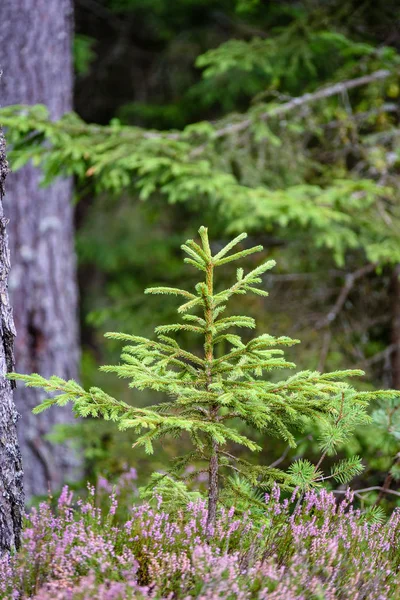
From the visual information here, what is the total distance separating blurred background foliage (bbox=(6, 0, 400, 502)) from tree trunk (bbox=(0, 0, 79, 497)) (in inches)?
22.7

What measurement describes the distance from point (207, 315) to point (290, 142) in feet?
12.1

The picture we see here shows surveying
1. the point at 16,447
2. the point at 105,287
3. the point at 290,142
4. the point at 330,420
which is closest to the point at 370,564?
the point at 330,420

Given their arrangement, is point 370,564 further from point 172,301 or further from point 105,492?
point 172,301

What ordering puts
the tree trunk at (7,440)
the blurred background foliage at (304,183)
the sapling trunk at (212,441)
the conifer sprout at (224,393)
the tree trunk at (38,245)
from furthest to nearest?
the tree trunk at (38,245) → the blurred background foliage at (304,183) → the tree trunk at (7,440) → the sapling trunk at (212,441) → the conifer sprout at (224,393)

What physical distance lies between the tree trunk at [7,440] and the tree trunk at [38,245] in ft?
12.3

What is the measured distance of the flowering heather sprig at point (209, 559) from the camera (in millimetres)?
2117

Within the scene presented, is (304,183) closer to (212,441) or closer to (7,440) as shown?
(212,441)

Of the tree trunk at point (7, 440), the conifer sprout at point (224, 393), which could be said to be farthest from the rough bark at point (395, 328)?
the tree trunk at point (7, 440)

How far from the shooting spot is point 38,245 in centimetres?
683

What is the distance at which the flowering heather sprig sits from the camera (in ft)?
6.95

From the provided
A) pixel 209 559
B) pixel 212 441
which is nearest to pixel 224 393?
pixel 212 441

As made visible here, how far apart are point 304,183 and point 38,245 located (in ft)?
9.98

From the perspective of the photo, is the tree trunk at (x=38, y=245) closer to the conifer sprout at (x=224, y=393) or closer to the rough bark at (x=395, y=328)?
the rough bark at (x=395, y=328)

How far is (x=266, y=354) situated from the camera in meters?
2.53
